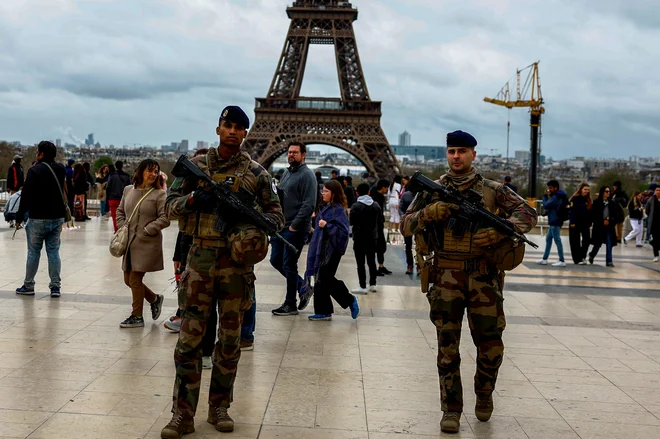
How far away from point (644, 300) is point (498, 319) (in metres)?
6.68

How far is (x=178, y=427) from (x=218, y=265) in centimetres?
99

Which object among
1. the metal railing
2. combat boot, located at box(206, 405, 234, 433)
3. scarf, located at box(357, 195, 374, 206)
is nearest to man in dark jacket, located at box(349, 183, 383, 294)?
scarf, located at box(357, 195, 374, 206)

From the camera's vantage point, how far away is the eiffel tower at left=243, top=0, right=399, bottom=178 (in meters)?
49.7

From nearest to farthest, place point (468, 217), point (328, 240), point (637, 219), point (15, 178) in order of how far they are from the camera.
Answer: point (468, 217) < point (328, 240) < point (15, 178) < point (637, 219)

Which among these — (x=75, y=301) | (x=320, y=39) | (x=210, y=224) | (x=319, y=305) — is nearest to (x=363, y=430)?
(x=210, y=224)

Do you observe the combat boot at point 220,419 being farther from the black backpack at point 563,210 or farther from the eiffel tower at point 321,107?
the eiffel tower at point 321,107

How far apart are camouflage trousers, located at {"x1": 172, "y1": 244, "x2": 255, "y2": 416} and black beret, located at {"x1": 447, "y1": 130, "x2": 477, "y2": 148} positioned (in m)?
1.59

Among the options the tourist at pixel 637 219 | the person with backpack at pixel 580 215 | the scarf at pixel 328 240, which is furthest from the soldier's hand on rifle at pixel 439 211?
the tourist at pixel 637 219

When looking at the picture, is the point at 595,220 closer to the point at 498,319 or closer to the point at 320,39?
the point at 498,319

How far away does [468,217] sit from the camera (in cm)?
502

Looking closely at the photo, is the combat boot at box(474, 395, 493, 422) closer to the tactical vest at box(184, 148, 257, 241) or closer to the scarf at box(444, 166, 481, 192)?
the scarf at box(444, 166, 481, 192)

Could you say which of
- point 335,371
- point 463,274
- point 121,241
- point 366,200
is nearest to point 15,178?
point 366,200

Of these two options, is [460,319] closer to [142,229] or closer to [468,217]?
[468,217]

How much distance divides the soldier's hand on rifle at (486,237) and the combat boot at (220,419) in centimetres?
189
